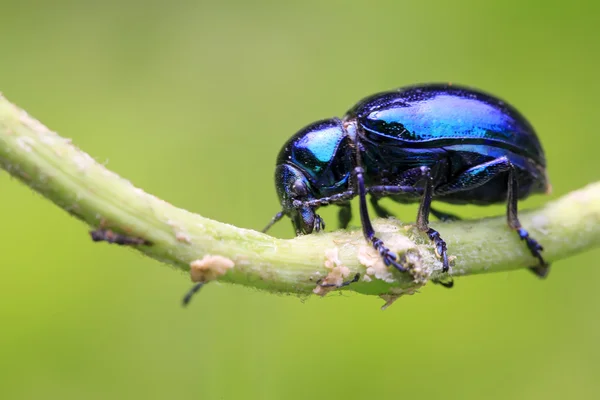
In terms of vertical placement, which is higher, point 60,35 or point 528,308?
point 60,35

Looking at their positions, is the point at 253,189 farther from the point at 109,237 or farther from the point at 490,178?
the point at 109,237

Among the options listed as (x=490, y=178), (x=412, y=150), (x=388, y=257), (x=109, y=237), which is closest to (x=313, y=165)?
(x=412, y=150)

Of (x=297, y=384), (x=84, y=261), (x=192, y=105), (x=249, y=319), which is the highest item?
(x=192, y=105)

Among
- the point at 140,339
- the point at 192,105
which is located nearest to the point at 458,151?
the point at 140,339

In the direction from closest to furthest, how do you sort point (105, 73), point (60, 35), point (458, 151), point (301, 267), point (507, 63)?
point (301, 267) < point (458, 151) < point (507, 63) < point (105, 73) < point (60, 35)

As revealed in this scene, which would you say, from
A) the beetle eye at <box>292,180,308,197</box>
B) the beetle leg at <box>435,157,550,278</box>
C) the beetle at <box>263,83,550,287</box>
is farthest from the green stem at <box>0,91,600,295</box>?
the beetle eye at <box>292,180,308,197</box>

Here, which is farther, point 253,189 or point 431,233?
point 253,189

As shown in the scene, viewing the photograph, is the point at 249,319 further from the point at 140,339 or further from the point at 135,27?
the point at 135,27
